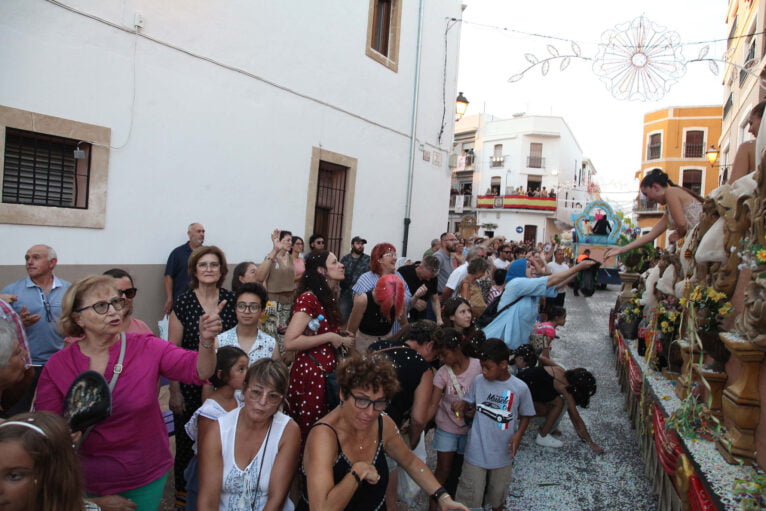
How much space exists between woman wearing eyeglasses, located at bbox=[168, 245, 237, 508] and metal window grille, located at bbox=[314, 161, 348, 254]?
607cm

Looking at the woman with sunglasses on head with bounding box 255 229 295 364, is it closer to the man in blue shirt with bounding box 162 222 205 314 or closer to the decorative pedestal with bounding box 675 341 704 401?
the man in blue shirt with bounding box 162 222 205 314

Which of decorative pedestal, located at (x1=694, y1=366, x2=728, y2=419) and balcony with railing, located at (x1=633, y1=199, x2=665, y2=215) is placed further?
balcony with railing, located at (x1=633, y1=199, x2=665, y2=215)

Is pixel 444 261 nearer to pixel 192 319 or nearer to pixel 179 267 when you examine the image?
pixel 179 267

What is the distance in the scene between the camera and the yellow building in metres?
27.9

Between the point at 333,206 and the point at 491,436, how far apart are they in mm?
6888

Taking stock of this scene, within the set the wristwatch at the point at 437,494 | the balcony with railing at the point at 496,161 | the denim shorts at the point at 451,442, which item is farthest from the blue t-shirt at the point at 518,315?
the balcony with railing at the point at 496,161

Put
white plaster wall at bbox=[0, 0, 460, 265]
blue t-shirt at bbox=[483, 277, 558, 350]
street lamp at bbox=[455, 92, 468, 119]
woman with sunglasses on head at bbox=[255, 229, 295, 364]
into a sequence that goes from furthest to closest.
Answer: street lamp at bbox=[455, 92, 468, 119] < woman with sunglasses on head at bbox=[255, 229, 295, 364] < white plaster wall at bbox=[0, 0, 460, 265] < blue t-shirt at bbox=[483, 277, 558, 350]

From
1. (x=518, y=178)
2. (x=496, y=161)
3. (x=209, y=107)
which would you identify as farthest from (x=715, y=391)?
(x=496, y=161)

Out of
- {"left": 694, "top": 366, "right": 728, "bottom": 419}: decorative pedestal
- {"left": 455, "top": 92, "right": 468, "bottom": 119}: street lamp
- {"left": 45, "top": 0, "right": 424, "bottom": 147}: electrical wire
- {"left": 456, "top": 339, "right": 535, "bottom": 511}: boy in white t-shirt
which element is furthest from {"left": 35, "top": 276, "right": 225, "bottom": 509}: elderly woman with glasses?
{"left": 455, "top": 92, "right": 468, "bottom": 119}: street lamp

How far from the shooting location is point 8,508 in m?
1.40

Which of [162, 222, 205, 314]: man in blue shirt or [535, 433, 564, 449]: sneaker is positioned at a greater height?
[162, 222, 205, 314]: man in blue shirt

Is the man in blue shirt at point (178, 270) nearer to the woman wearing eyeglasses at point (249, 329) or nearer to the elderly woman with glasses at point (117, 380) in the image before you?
the woman wearing eyeglasses at point (249, 329)

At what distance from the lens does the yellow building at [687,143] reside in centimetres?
2791

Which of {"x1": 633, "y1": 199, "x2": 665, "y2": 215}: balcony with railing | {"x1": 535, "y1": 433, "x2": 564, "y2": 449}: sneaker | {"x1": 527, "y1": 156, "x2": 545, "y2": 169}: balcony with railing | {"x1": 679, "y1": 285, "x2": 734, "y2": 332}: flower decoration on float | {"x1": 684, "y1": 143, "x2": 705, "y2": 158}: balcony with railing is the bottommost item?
{"x1": 535, "y1": 433, "x2": 564, "y2": 449}: sneaker
